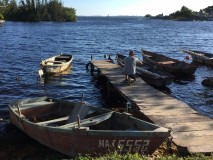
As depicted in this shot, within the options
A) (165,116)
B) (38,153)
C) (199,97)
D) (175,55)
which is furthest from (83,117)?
(175,55)

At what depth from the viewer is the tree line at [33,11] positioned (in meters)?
168

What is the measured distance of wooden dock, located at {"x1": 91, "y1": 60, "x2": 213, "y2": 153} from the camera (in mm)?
12195

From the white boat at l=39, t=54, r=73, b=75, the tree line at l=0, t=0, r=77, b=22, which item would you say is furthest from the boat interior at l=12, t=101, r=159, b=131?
the tree line at l=0, t=0, r=77, b=22

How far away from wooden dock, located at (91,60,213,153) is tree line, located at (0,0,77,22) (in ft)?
505

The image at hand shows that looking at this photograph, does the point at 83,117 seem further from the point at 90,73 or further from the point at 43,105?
the point at 90,73

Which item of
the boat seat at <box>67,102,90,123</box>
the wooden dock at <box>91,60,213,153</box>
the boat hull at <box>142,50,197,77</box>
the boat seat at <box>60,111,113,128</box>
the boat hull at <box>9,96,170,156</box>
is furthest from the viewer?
the boat hull at <box>142,50,197,77</box>

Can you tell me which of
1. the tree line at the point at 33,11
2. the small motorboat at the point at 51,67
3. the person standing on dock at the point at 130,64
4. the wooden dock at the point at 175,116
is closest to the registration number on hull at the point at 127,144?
the wooden dock at the point at 175,116

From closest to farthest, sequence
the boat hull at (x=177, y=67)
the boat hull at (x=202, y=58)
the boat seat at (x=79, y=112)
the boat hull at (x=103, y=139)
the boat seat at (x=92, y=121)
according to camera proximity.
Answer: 1. the boat hull at (x=103, y=139)
2. the boat seat at (x=92, y=121)
3. the boat seat at (x=79, y=112)
4. the boat hull at (x=177, y=67)
5. the boat hull at (x=202, y=58)

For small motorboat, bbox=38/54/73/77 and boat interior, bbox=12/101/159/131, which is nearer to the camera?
boat interior, bbox=12/101/159/131

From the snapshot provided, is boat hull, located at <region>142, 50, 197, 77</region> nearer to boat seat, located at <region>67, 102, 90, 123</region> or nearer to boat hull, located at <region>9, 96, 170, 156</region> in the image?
boat seat, located at <region>67, 102, 90, 123</region>

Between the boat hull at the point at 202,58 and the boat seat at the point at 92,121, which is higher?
the boat seat at the point at 92,121

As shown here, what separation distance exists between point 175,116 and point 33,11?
16215cm

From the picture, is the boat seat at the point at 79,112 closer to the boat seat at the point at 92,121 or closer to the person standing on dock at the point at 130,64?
the boat seat at the point at 92,121

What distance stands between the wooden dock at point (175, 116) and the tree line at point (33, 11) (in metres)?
154
